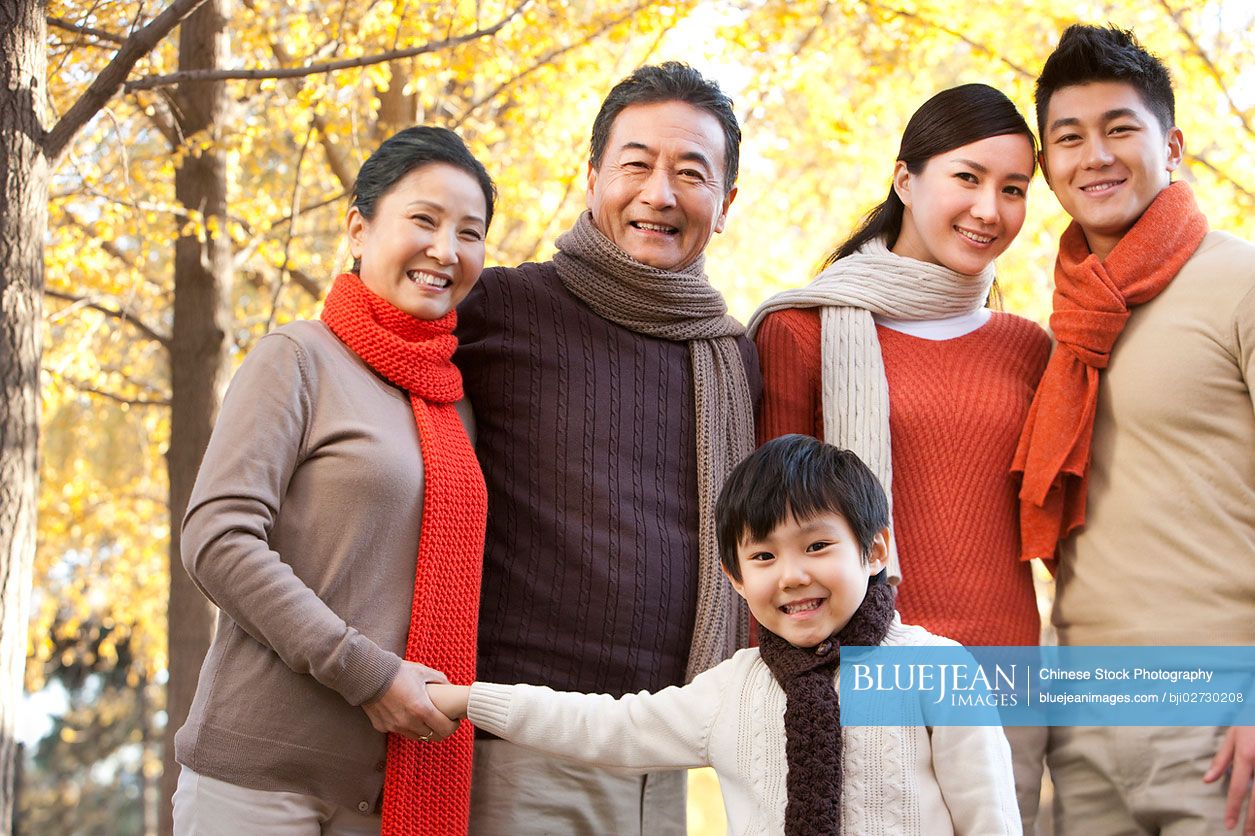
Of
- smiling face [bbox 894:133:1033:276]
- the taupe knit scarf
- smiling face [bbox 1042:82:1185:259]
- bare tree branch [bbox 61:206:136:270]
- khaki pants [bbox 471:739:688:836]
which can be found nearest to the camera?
khaki pants [bbox 471:739:688:836]

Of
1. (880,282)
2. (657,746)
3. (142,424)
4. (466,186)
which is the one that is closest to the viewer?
(657,746)

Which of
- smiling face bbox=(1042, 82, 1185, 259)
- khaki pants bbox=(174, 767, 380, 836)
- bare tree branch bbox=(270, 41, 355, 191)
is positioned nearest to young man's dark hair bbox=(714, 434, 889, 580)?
khaki pants bbox=(174, 767, 380, 836)

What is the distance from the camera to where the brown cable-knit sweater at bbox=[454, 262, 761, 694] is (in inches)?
108

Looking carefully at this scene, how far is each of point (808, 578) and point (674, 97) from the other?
128cm

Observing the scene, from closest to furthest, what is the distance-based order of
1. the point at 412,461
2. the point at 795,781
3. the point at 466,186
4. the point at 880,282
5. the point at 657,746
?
the point at 795,781
the point at 657,746
the point at 412,461
the point at 466,186
the point at 880,282

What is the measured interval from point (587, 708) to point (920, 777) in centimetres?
63

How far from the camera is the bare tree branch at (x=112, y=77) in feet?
10.9

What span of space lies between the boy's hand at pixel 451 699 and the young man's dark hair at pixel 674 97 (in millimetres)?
1341

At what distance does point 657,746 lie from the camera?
2412 millimetres

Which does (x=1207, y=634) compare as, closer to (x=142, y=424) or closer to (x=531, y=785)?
(x=531, y=785)

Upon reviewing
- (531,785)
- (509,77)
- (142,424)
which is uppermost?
(509,77)

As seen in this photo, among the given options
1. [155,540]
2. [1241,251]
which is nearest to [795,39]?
[155,540]

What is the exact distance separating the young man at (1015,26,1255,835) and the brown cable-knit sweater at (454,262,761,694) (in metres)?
0.85

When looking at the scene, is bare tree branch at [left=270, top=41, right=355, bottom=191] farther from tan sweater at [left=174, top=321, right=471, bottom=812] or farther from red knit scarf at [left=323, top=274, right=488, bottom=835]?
tan sweater at [left=174, top=321, right=471, bottom=812]
